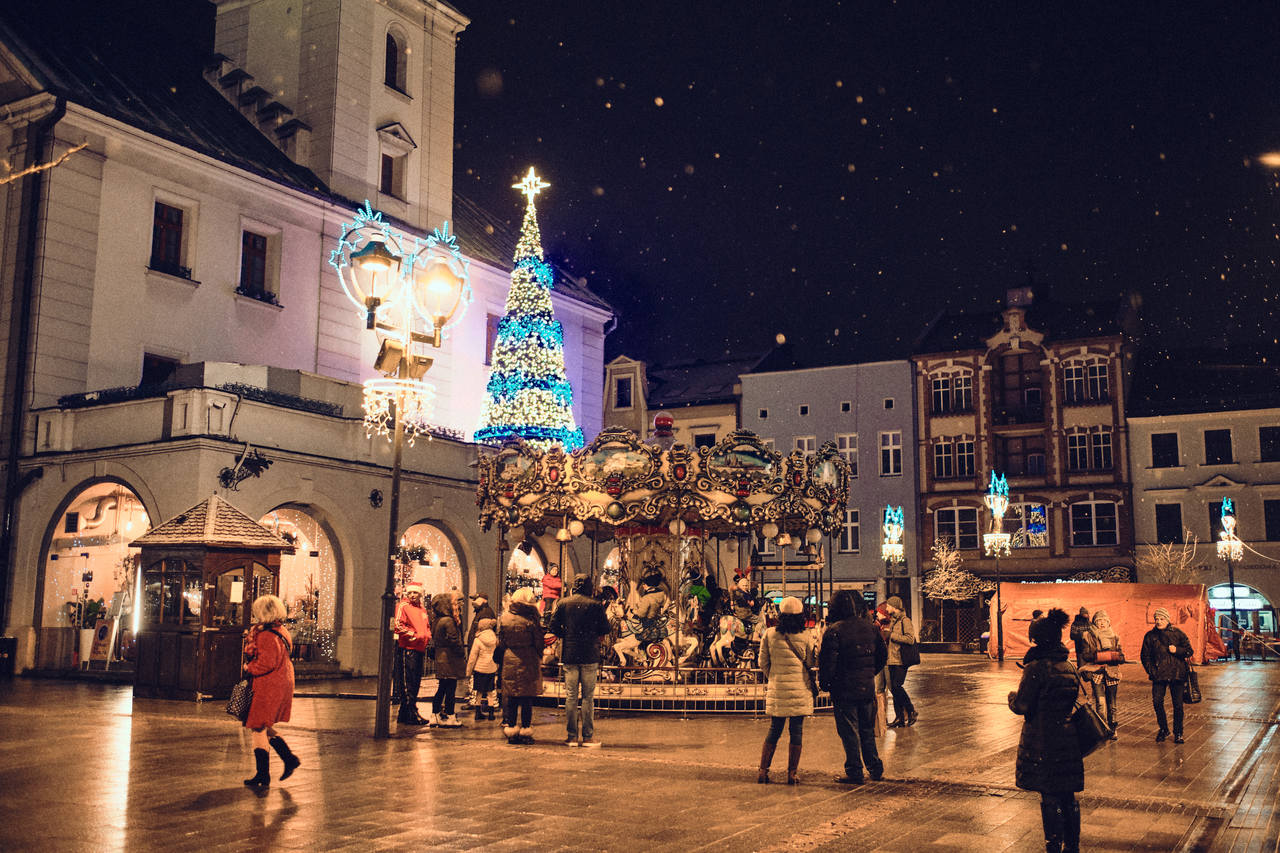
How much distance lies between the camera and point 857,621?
11070 mm

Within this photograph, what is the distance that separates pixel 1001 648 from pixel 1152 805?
982 inches

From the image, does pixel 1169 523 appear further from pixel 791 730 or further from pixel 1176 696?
pixel 791 730

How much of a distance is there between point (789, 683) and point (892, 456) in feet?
128

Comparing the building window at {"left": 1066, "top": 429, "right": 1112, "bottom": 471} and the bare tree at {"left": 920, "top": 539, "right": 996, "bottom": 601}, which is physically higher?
the building window at {"left": 1066, "top": 429, "right": 1112, "bottom": 471}

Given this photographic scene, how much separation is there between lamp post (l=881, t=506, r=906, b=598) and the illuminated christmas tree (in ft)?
67.9

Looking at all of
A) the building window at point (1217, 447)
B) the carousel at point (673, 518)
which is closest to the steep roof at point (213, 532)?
the carousel at point (673, 518)

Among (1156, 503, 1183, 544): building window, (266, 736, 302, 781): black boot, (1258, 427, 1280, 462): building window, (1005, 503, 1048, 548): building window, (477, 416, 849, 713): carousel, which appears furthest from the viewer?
(1005, 503, 1048, 548): building window

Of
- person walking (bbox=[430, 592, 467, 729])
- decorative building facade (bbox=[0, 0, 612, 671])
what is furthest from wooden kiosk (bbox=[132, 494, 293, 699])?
person walking (bbox=[430, 592, 467, 729])

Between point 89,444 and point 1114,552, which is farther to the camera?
point 1114,552

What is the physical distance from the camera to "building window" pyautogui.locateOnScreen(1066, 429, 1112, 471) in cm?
4575

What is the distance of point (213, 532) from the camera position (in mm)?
19219

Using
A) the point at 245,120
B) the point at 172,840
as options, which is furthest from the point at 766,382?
the point at 172,840

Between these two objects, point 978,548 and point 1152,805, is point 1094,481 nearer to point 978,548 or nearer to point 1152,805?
point 978,548

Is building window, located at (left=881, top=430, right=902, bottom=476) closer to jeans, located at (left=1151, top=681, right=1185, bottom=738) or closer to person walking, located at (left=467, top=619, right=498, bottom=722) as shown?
jeans, located at (left=1151, top=681, right=1185, bottom=738)
